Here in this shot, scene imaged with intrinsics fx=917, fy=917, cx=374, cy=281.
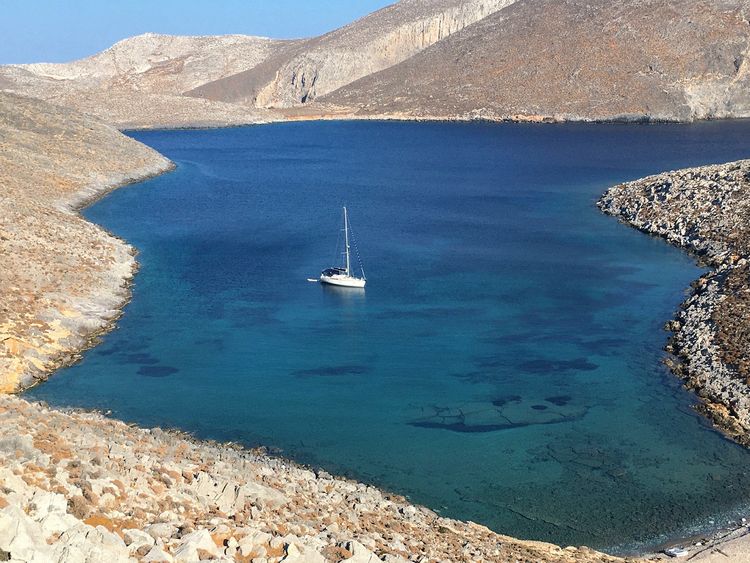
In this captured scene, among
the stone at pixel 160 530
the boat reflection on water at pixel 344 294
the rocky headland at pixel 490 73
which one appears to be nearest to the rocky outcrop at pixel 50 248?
the boat reflection on water at pixel 344 294

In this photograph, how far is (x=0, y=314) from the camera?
34094mm

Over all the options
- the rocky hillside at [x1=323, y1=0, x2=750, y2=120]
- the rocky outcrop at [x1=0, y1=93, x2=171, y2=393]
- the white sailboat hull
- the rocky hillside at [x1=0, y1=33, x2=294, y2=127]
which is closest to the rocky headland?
the rocky hillside at [x1=323, y1=0, x2=750, y2=120]

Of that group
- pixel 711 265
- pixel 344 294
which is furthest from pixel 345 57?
pixel 344 294

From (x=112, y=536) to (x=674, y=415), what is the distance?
64.0 feet

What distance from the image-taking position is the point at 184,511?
1777cm

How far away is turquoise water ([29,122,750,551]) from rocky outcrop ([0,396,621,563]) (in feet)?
9.15

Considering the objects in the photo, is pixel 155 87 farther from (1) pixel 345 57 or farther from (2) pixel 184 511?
(2) pixel 184 511

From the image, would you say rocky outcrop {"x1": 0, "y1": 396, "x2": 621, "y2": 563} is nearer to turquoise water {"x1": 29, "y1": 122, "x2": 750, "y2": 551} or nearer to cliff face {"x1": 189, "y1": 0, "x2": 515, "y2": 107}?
turquoise water {"x1": 29, "y1": 122, "x2": 750, "y2": 551}

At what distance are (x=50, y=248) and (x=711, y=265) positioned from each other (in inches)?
1277

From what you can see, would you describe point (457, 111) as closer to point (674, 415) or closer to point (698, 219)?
point (698, 219)

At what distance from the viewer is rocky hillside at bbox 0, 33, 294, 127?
465ft

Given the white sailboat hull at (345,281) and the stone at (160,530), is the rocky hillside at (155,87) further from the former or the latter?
the stone at (160,530)

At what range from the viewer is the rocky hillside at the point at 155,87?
141625mm

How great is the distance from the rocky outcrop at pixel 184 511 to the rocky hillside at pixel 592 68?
111 metres
